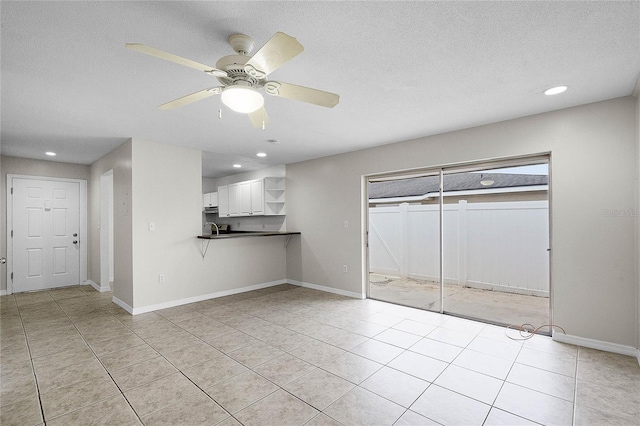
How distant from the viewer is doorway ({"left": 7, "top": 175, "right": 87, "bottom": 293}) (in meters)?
5.35

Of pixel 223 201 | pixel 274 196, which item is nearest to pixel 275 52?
pixel 274 196

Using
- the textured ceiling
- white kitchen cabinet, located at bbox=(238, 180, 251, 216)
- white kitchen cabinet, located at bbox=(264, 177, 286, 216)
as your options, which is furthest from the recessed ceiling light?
white kitchen cabinet, located at bbox=(238, 180, 251, 216)

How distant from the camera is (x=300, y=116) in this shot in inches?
133

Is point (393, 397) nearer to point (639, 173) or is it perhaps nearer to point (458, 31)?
point (458, 31)

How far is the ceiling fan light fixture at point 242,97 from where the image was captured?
5.98 feet

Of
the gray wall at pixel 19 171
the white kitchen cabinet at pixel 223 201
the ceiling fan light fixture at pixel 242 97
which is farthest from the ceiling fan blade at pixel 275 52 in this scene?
the gray wall at pixel 19 171

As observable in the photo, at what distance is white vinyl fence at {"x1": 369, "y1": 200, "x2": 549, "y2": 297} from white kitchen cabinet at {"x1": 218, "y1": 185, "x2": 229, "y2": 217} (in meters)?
3.79

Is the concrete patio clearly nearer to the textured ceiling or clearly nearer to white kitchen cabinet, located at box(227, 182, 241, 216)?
the textured ceiling

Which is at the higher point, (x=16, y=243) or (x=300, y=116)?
(x=300, y=116)

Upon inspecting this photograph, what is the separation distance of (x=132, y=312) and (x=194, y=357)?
6.19 ft

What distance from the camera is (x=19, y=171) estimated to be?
5359mm

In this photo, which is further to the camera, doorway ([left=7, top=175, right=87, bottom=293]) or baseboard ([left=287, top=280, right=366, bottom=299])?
doorway ([left=7, top=175, right=87, bottom=293])

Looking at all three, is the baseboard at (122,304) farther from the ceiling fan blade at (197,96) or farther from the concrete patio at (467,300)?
the concrete patio at (467,300)

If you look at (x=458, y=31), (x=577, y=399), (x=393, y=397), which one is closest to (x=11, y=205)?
(x=393, y=397)
